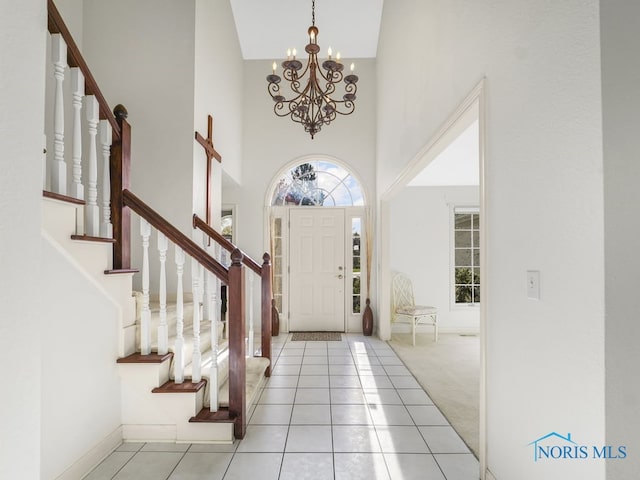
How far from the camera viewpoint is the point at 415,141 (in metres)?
3.20

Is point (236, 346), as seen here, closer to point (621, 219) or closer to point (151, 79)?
point (621, 219)

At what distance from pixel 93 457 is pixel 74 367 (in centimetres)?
59

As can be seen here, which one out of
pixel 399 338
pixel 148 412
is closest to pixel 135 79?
pixel 148 412

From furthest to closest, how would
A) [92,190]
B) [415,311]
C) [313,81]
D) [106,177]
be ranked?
[415,311] → [313,81] → [106,177] → [92,190]

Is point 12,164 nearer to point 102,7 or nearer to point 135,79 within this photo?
point 135,79

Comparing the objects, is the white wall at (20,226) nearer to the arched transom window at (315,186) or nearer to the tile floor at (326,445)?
the tile floor at (326,445)

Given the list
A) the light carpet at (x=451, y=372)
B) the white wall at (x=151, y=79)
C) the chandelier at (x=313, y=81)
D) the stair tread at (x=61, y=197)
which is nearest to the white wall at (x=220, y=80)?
the white wall at (x=151, y=79)

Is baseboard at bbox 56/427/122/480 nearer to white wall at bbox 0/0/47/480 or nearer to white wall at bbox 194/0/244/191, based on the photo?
white wall at bbox 0/0/47/480

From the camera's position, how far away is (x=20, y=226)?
86 cm

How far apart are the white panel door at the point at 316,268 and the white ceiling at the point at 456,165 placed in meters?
1.52

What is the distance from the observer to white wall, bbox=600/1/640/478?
1.04 meters

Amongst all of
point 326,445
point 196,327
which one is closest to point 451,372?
point 326,445

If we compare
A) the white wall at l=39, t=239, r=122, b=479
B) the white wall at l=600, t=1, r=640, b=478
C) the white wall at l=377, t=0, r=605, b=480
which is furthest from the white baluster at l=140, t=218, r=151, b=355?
the white wall at l=600, t=1, r=640, b=478

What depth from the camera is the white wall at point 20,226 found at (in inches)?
32.4
